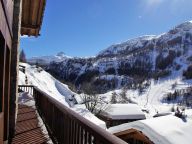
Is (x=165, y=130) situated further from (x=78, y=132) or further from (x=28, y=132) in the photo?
(x=78, y=132)

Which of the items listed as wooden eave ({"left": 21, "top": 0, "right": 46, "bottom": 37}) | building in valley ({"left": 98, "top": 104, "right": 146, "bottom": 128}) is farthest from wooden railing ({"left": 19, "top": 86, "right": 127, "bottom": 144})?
building in valley ({"left": 98, "top": 104, "right": 146, "bottom": 128})

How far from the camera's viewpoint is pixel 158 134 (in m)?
14.6

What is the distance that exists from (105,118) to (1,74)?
40.5 metres

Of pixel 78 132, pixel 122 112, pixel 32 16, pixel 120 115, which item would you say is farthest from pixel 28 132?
pixel 122 112

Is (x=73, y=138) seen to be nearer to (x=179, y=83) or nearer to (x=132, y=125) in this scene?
(x=132, y=125)

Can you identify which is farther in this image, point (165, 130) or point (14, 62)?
point (165, 130)

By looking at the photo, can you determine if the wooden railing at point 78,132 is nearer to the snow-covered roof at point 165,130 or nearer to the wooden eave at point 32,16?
the wooden eave at point 32,16

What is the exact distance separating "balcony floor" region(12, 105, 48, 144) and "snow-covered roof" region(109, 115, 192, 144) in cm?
826

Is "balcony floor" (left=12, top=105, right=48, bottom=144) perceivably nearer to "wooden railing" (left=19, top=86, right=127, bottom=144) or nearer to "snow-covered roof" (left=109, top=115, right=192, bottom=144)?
"wooden railing" (left=19, top=86, right=127, bottom=144)

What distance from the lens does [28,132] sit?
5805 mm

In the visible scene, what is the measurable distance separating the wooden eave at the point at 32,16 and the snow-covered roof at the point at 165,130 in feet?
24.8

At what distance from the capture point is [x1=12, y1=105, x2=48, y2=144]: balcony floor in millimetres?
5268

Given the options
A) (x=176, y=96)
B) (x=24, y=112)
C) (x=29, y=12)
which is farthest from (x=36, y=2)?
(x=176, y=96)

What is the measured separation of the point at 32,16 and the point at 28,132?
3.92 meters
